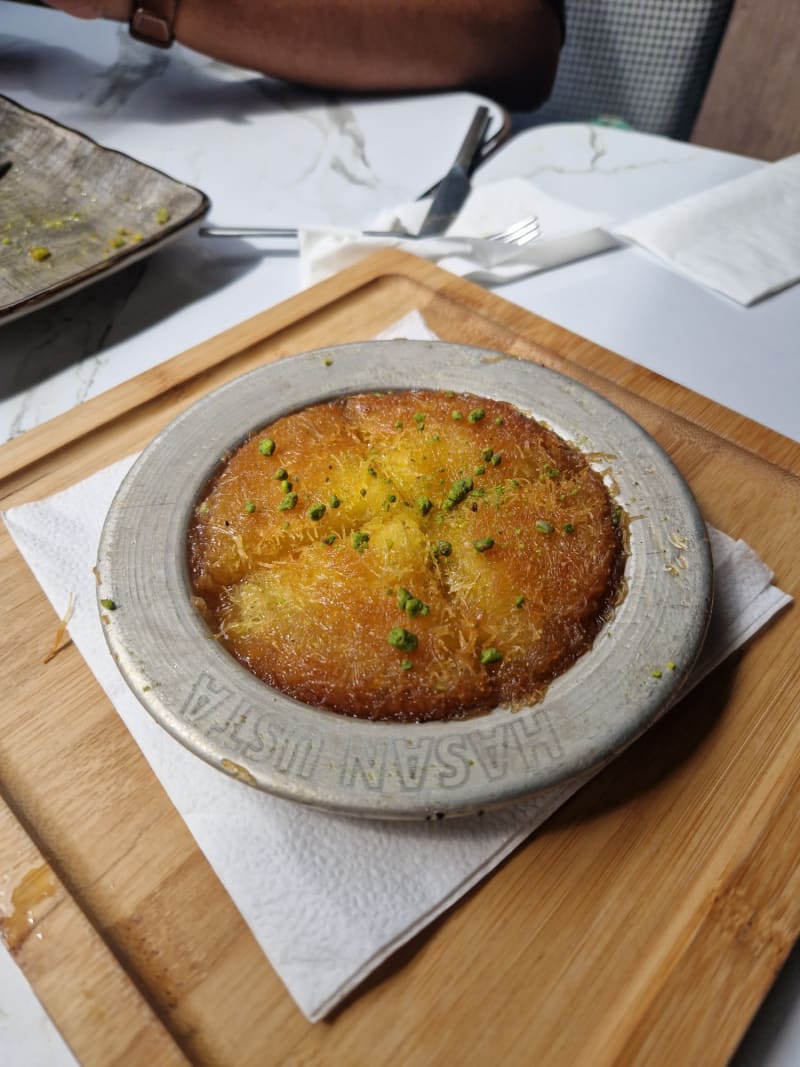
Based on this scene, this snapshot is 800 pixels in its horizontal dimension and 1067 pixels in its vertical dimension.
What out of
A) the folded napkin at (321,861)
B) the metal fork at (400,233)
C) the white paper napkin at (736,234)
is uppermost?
the white paper napkin at (736,234)

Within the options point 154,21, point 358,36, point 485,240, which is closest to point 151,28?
point 154,21

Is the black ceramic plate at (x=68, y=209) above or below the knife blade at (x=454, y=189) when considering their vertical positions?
below

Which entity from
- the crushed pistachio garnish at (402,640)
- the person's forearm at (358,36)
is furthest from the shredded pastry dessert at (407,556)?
the person's forearm at (358,36)

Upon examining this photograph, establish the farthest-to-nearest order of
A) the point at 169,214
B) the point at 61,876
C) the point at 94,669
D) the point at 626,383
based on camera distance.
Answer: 1. the point at 169,214
2. the point at 626,383
3. the point at 94,669
4. the point at 61,876

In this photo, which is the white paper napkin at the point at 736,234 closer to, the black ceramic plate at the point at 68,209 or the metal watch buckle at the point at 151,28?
the black ceramic plate at the point at 68,209

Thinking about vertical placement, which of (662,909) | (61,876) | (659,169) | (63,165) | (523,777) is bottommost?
(61,876)

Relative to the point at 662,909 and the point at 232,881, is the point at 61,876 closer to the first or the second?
the point at 232,881

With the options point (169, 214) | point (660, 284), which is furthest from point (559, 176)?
point (169, 214)
